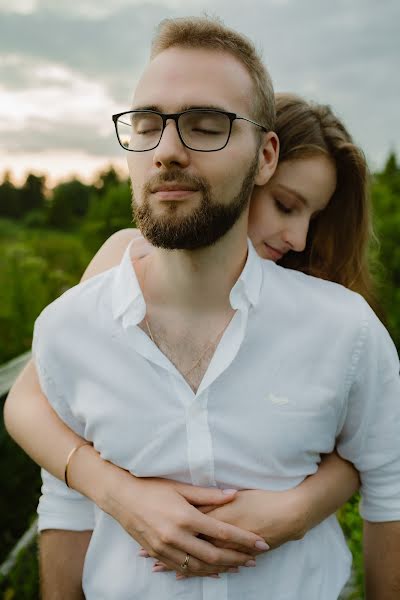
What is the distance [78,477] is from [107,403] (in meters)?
0.29

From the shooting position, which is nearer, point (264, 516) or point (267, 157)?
point (264, 516)

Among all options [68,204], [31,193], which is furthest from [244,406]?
[31,193]

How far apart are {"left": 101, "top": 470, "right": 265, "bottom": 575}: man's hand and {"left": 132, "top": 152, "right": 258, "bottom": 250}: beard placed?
2.54 ft

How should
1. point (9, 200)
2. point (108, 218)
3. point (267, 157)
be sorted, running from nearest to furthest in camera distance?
→ point (267, 157) → point (108, 218) → point (9, 200)

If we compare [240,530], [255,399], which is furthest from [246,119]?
[240,530]

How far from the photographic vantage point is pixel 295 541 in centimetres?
207

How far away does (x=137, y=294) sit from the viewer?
6.96 ft

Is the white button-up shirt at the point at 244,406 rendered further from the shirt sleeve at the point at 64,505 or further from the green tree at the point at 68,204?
the green tree at the point at 68,204

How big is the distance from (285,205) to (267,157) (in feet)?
1.40

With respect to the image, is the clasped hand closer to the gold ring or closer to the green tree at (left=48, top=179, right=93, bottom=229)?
the gold ring

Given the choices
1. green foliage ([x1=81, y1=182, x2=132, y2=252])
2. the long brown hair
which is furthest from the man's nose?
green foliage ([x1=81, y1=182, x2=132, y2=252])

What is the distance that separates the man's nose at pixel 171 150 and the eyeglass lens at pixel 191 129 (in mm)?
25

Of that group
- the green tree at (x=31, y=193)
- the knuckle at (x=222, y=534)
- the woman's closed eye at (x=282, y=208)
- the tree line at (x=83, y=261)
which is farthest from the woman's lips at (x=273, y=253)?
the green tree at (x=31, y=193)

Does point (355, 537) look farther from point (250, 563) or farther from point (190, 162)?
point (190, 162)
